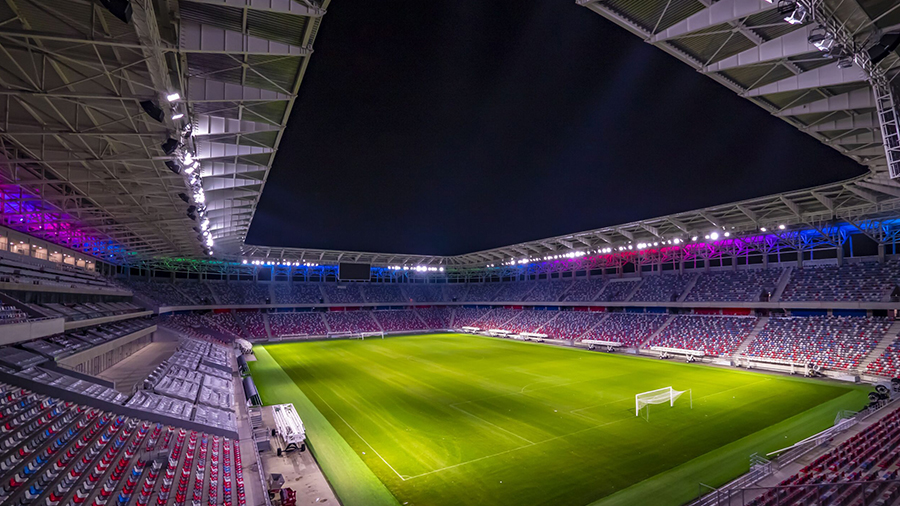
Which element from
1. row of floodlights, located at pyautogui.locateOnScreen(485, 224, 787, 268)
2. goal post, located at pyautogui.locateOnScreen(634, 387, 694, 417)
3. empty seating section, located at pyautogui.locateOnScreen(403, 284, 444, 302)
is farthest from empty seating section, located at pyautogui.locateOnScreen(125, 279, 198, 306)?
goal post, located at pyautogui.locateOnScreen(634, 387, 694, 417)

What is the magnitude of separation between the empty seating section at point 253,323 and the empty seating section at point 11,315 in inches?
1611

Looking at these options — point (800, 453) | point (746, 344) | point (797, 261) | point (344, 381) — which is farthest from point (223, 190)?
point (797, 261)

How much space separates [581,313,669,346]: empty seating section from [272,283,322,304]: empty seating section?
40.6 m

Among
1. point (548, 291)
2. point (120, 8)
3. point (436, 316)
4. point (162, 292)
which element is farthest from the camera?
point (436, 316)

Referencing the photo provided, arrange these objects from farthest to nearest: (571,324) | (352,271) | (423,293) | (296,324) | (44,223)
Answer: (423,293) → (352,271) → (296,324) → (571,324) → (44,223)

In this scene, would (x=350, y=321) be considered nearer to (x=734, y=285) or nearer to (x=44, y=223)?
(x=44, y=223)

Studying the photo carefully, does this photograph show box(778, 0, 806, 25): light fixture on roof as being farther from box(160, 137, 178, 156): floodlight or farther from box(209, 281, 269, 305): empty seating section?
box(209, 281, 269, 305): empty seating section

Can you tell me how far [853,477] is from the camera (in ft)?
32.6

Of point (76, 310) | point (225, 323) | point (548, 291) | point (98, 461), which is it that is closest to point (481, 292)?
point (548, 291)

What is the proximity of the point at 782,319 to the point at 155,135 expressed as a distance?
44.1 m

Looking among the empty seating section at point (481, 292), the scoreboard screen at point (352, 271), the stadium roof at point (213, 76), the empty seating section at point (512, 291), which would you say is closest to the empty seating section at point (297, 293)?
the scoreboard screen at point (352, 271)

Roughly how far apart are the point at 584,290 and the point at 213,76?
5128 centimetres

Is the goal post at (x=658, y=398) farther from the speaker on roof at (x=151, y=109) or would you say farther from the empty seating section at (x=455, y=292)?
the empty seating section at (x=455, y=292)

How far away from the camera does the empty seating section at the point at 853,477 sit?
8727 millimetres
